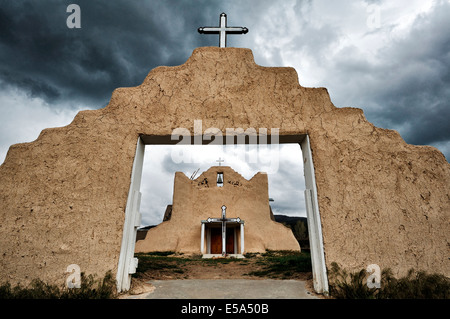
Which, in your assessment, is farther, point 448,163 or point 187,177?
point 187,177

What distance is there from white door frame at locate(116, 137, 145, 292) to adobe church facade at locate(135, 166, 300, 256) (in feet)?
40.2

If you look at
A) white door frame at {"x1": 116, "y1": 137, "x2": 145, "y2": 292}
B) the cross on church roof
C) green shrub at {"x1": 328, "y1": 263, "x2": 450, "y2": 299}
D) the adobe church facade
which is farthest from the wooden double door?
the cross on church roof

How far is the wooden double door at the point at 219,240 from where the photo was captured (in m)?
16.5

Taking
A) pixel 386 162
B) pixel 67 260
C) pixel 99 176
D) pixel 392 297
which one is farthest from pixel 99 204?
pixel 386 162

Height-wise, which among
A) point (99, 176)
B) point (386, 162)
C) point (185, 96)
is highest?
point (185, 96)

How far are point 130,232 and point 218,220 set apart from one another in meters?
12.3

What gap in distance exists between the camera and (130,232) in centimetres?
375

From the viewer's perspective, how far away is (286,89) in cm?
443

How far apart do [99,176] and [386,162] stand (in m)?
4.50

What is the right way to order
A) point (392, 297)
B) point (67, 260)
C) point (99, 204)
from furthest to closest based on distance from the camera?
1. point (99, 204)
2. point (67, 260)
3. point (392, 297)

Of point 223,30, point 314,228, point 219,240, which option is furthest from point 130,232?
point 219,240

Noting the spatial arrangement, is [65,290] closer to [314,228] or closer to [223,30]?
[314,228]
